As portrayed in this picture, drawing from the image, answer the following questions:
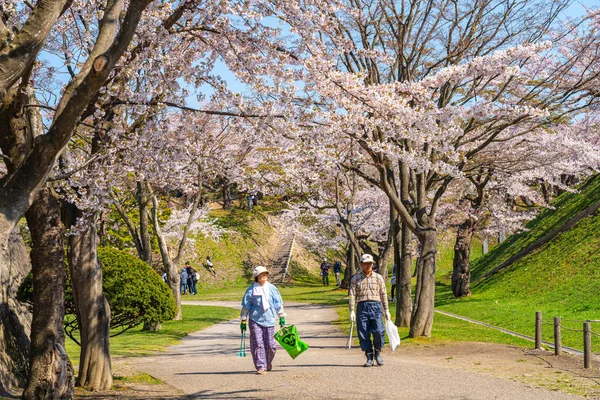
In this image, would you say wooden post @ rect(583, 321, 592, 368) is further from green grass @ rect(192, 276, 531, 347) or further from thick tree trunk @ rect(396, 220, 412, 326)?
thick tree trunk @ rect(396, 220, 412, 326)

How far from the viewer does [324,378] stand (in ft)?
34.0

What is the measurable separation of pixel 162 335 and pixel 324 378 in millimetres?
11076

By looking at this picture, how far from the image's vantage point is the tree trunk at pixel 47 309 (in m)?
8.45

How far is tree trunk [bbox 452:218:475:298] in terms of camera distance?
28.0 metres

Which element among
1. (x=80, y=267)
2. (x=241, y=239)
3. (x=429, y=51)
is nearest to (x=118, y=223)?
(x=241, y=239)

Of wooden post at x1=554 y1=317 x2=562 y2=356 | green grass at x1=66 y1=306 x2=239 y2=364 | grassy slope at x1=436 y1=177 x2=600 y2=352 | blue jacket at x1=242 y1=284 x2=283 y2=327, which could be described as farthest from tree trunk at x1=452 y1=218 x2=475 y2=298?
blue jacket at x1=242 y1=284 x2=283 y2=327

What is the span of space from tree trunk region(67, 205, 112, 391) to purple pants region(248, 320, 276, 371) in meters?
2.31

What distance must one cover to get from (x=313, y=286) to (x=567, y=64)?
31630 mm

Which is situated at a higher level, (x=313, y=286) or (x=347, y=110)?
(x=347, y=110)

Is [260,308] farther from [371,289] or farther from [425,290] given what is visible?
[425,290]

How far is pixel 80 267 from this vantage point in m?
10.1

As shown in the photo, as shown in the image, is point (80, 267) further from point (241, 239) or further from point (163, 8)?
point (241, 239)

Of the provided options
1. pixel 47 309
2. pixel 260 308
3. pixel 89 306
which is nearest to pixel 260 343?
pixel 260 308

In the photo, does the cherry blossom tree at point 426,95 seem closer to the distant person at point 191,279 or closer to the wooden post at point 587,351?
the wooden post at point 587,351
